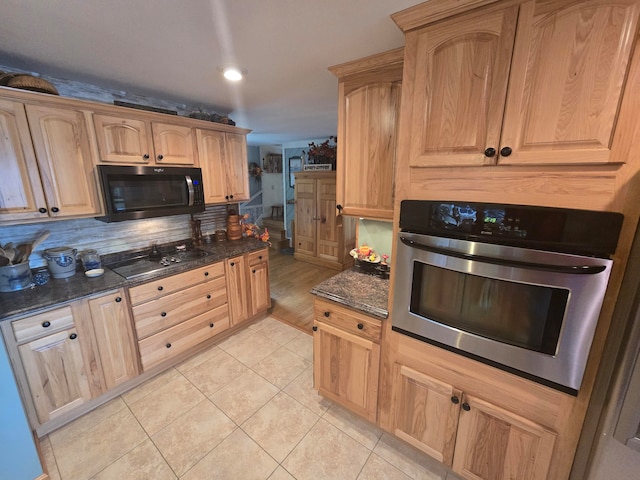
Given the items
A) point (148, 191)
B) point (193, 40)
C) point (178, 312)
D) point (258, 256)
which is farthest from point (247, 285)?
point (193, 40)

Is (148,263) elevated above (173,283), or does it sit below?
above

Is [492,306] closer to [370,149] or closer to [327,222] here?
[370,149]

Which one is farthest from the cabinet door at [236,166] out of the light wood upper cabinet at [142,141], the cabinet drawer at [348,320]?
the cabinet drawer at [348,320]

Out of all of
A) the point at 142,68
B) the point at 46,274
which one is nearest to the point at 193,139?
the point at 142,68

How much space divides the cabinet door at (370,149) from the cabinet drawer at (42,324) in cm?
196

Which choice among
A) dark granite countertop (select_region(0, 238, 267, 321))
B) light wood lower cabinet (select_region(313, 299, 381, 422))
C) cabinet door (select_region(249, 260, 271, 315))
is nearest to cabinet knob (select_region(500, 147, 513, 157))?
light wood lower cabinet (select_region(313, 299, 381, 422))

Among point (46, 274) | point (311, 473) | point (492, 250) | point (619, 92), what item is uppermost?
point (619, 92)

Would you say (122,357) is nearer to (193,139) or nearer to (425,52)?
(193,139)

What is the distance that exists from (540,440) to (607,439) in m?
0.30

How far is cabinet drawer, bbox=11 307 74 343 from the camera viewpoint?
5.01ft

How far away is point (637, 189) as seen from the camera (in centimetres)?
85

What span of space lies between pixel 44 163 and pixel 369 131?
2.16m

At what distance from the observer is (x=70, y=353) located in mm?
1730

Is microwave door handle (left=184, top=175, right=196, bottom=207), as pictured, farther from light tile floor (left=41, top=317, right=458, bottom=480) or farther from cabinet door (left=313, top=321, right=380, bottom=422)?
cabinet door (left=313, top=321, right=380, bottom=422)
